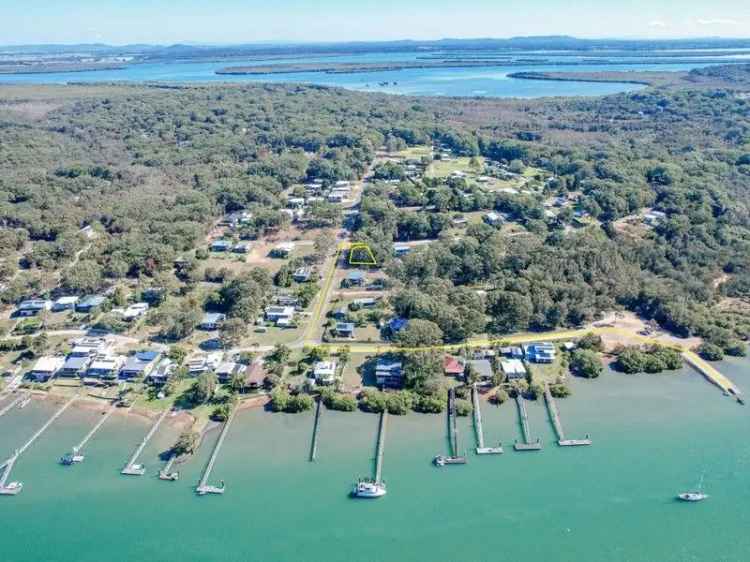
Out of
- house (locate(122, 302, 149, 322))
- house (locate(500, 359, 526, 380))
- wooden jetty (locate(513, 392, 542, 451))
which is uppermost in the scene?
house (locate(122, 302, 149, 322))

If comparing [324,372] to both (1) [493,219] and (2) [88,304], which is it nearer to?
(2) [88,304]

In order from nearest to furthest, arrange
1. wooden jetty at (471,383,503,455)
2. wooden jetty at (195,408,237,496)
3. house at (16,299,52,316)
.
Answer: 1. wooden jetty at (195,408,237,496)
2. wooden jetty at (471,383,503,455)
3. house at (16,299,52,316)

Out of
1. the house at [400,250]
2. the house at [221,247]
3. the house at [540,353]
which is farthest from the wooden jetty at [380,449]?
the house at [221,247]

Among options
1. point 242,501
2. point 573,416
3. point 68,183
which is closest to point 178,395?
point 242,501

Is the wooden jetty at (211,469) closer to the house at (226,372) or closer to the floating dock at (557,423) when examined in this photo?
the house at (226,372)

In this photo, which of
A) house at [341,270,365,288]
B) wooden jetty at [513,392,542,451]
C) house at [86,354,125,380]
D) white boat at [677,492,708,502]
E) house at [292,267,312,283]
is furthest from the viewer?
house at [292,267,312,283]

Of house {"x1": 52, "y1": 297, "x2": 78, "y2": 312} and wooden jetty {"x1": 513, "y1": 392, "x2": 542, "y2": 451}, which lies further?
house {"x1": 52, "y1": 297, "x2": 78, "y2": 312}

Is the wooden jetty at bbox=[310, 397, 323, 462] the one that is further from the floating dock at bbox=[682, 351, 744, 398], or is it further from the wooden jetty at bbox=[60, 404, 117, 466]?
the floating dock at bbox=[682, 351, 744, 398]

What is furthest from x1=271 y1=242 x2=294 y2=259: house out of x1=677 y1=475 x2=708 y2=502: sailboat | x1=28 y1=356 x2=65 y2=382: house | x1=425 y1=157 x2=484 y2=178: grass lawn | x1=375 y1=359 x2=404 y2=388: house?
x1=677 y1=475 x2=708 y2=502: sailboat
